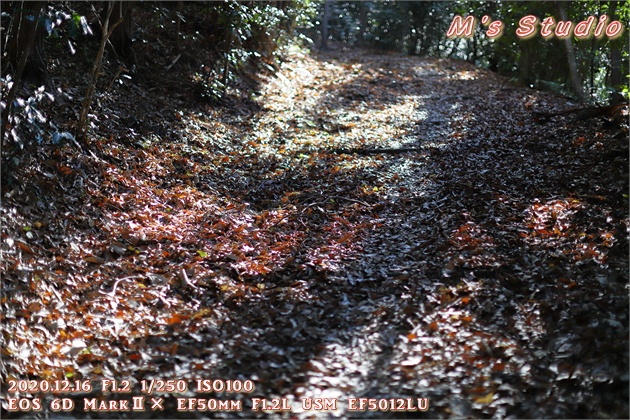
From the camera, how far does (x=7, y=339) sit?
3.14 metres

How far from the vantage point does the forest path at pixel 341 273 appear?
316 cm

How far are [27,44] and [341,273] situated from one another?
3.65m

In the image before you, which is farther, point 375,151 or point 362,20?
point 362,20

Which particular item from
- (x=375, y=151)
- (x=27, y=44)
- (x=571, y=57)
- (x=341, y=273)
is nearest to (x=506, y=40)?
(x=571, y=57)

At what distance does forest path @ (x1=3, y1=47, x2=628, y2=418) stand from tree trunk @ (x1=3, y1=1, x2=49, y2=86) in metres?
0.99

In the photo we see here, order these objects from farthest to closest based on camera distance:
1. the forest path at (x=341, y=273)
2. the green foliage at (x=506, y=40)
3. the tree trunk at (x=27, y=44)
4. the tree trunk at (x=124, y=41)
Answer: the green foliage at (x=506, y=40) < the tree trunk at (x=124, y=41) < the tree trunk at (x=27, y=44) < the forest path at (x=341, y=273)

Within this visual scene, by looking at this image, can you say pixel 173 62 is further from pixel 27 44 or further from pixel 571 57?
pixel 571 57

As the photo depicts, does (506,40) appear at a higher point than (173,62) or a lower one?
higher

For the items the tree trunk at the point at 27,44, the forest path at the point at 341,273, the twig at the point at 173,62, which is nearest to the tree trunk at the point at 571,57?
the forest path at the point at 341,273

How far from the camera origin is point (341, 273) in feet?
14.5

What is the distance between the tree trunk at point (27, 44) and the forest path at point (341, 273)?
99 centimetres

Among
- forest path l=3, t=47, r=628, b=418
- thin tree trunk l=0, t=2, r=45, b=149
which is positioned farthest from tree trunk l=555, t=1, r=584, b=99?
thin tree trunk l=0, t=2, r=45, b=149

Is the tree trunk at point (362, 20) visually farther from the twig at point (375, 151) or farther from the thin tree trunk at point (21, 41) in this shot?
the thin tree trunk at point (21, 41)

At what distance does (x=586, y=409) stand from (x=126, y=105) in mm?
6652
